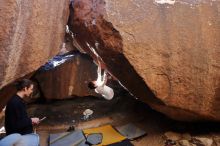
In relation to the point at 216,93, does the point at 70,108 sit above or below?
below

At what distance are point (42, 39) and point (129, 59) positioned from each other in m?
1.16

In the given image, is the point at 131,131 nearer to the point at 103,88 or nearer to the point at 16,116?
A: the point at 103,88

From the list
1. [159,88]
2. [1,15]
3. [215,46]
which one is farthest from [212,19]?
[1,15]

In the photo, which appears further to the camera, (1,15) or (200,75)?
(200,75)

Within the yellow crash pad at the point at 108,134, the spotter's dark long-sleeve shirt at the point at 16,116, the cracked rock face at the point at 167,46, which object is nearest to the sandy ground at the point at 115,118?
the yellow crash pad at the point at 108,134

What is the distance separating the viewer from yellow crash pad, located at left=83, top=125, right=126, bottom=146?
4043 millimetres

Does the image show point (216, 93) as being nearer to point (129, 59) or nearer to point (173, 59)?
point (173, 59)

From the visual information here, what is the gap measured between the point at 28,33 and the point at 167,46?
179 cm

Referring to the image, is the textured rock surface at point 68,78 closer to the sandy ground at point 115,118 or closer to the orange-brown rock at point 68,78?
the orange-brown rock at point 68,78

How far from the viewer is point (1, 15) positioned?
10.00 ft

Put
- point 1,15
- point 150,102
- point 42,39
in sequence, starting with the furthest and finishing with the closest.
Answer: point 150,102, point 42,39, point 1,15

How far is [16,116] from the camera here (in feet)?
10.2

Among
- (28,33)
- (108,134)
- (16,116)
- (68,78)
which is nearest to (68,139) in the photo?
(108,134)

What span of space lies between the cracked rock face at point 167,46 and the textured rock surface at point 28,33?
0.51m
